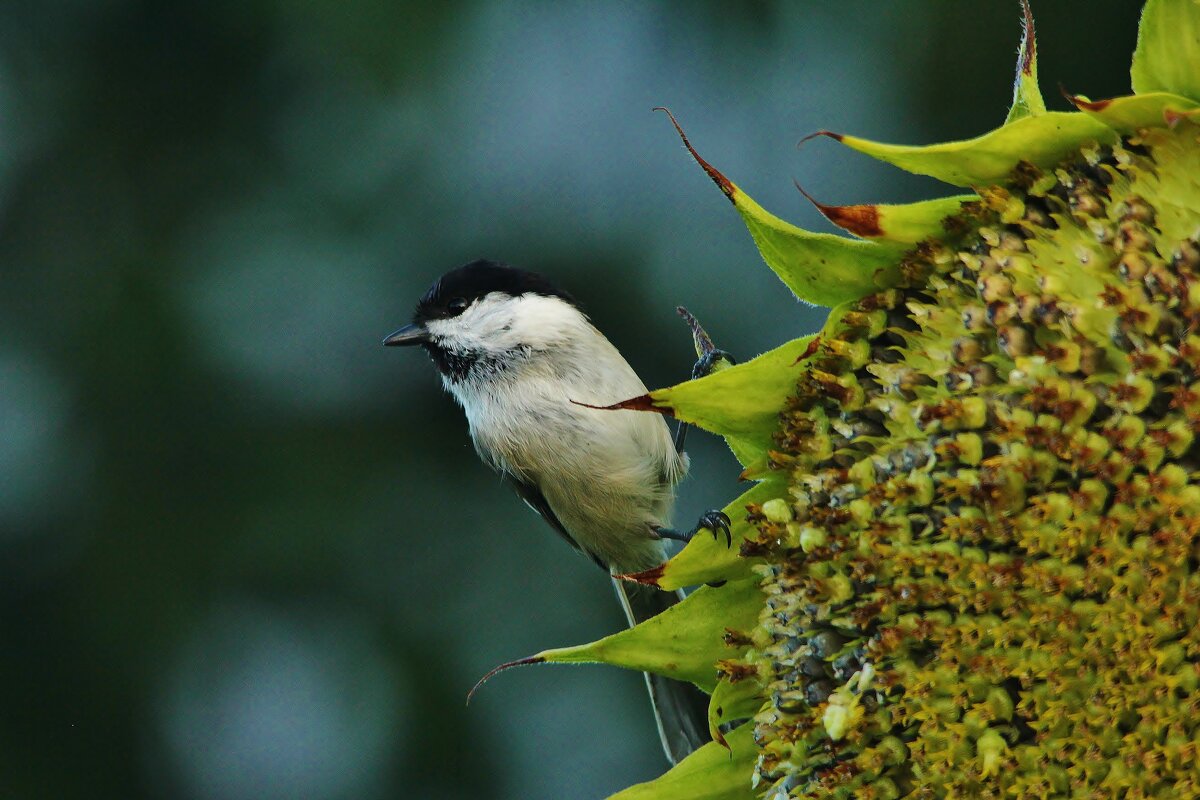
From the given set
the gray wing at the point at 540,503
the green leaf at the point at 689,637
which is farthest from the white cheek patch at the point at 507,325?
the green leaf at the point at 689,637

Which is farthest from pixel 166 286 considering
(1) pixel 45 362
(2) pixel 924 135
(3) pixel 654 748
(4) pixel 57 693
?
(2) pixel 924 135

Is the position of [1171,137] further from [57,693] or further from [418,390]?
[57,693]

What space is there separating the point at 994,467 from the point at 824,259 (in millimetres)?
491

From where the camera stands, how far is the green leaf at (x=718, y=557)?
2.42 meters

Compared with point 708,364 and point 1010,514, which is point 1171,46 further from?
point 708,364

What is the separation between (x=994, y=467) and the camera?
6.57 ft

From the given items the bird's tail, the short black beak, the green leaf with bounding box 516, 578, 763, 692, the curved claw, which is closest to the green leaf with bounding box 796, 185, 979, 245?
the curved claw

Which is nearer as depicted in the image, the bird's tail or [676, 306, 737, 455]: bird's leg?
[676, 306, 737, 455]: bird's leg

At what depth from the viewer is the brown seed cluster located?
6.15 feet

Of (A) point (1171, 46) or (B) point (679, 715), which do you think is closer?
(A) point (1171, 46)

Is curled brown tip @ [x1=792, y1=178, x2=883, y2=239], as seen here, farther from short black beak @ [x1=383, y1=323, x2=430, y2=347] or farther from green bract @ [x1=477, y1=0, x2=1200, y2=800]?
short black beak @ [x1=383, y1=323, x2=430, y2=347]

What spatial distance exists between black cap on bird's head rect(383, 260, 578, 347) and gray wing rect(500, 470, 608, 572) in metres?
0.78

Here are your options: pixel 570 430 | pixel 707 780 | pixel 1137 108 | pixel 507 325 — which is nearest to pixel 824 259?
pixel 1137 108

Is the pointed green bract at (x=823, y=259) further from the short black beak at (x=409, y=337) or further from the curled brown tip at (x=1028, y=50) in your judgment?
the short black beak at (x=409, y=337)
